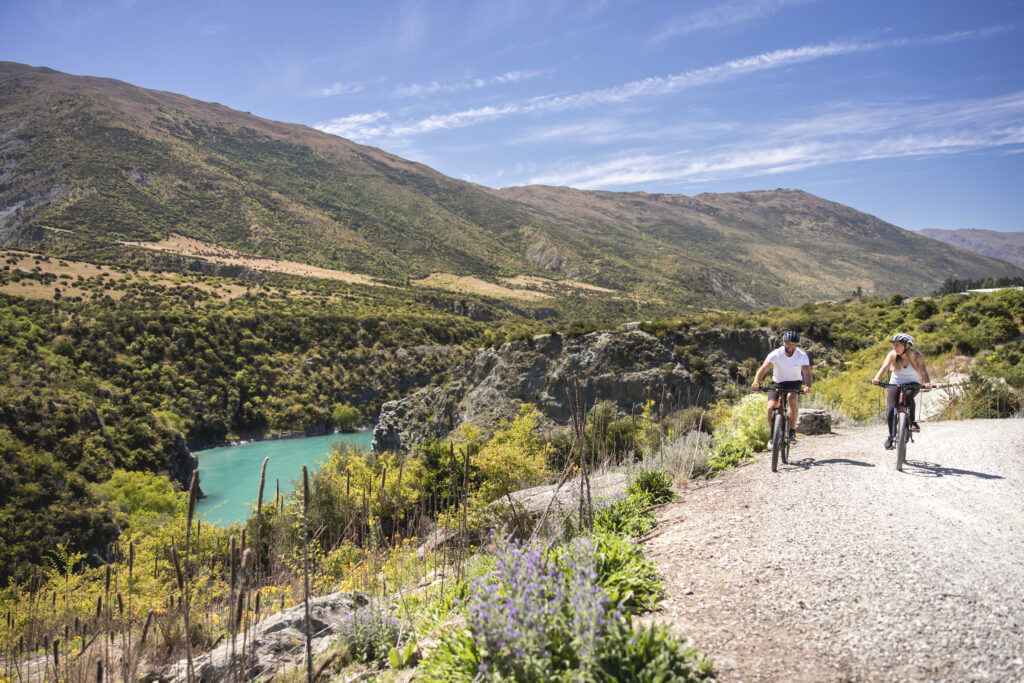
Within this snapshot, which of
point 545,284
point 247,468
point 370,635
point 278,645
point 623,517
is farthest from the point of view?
point 545,284

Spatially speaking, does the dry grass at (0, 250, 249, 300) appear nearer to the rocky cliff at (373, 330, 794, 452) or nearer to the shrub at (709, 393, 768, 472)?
the rocky cliff at (373, 330, 794, 452)

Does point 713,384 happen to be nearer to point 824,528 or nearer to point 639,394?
point 639,394

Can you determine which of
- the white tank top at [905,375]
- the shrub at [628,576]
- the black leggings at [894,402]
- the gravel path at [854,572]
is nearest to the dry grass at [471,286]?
the white tank top at [905,375]

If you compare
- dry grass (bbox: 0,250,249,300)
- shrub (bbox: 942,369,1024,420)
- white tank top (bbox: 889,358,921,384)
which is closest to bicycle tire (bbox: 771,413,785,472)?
white tank top (bbox: 889,358,921,384)

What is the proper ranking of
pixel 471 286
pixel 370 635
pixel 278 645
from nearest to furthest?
pixel 370 635 → pixel 278 645 → pixel 471 286

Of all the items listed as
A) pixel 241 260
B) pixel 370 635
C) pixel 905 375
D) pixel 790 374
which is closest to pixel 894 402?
pixel 905 375

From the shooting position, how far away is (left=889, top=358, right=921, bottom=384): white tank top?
7160 millimetres

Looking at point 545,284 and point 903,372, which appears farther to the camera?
point 545,284

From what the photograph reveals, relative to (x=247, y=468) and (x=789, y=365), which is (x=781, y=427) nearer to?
(x=789, y=365)

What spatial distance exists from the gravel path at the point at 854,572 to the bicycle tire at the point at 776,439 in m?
0.26

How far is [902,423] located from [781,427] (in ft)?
4.87

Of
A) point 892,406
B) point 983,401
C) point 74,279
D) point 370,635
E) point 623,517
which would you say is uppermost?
point 74,279

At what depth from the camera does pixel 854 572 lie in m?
3.80

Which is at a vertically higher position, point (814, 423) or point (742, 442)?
point (814, 423)
